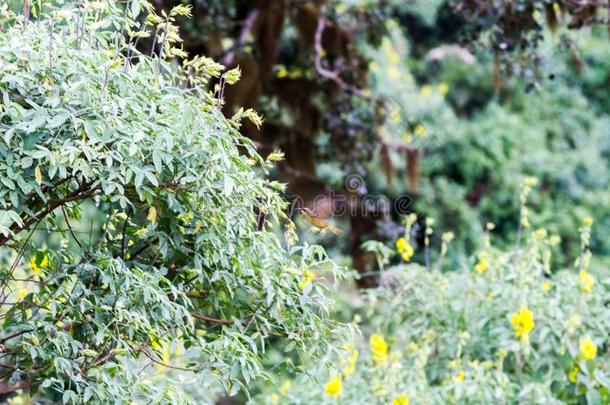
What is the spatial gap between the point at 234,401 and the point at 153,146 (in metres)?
4.30

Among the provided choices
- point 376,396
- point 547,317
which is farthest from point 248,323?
point 547,317

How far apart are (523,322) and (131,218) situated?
4.54 ft

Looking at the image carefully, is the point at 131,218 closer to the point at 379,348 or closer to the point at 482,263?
the point at 379,348

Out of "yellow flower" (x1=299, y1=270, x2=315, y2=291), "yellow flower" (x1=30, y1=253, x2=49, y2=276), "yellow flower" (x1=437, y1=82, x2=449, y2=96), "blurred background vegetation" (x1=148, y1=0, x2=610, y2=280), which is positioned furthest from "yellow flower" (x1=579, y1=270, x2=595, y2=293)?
"yellow flower" (x1=437, y1=82, x2=449, y2=96)

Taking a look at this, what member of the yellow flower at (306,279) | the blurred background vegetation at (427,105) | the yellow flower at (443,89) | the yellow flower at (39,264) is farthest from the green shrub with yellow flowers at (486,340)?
the yellow flower at (443,89)

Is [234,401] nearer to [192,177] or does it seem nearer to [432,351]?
[432,351]

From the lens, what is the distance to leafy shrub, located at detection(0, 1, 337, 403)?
5.77 feet

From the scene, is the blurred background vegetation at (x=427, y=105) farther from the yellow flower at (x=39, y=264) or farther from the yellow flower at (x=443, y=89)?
the yellow flower at (x=39, y=264)

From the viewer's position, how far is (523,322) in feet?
9.62

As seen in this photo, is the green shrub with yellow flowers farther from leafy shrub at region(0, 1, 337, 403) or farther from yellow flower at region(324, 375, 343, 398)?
leafy shrub at region(0, 1, 337, 403)

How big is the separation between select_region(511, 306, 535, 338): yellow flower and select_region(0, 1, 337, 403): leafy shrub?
38.0 inches

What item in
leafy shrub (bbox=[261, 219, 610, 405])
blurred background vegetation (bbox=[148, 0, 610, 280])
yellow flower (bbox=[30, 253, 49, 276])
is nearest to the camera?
yellow flower (bbox=[30, 253, 49, 276])

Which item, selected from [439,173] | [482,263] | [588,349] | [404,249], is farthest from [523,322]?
[439,173]

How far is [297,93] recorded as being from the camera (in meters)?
5.30
